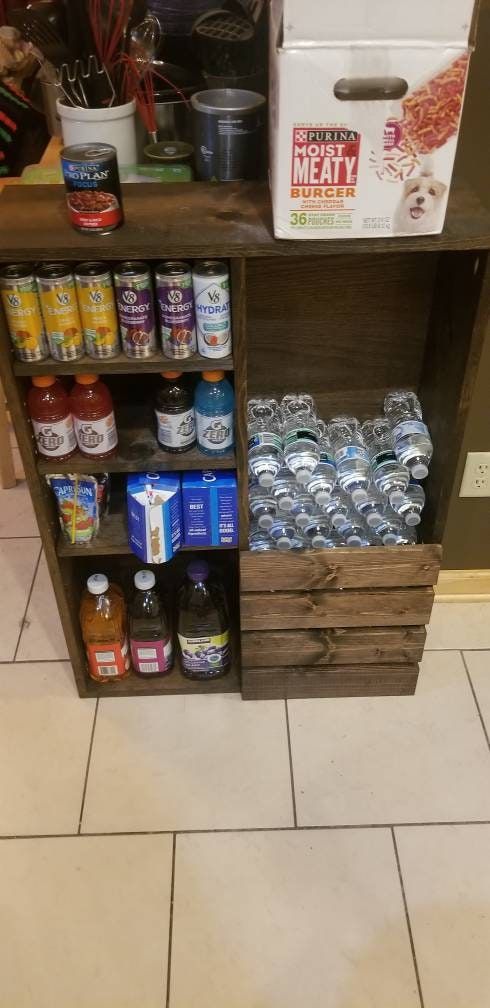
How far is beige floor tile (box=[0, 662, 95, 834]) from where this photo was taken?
1.56 meters

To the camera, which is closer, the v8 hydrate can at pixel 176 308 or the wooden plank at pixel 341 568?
the v8 hydrate can at pixel 176 308

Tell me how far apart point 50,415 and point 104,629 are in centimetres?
53

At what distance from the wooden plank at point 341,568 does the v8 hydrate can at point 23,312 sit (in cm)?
52

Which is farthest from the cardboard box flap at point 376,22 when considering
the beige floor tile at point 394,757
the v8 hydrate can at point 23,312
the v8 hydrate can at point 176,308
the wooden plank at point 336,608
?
the beige floor tile at point 394,757

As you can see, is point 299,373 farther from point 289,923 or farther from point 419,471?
point 289,923

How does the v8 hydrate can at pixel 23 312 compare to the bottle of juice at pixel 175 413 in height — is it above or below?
above

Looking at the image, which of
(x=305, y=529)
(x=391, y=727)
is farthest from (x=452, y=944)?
(x=305, y=529)

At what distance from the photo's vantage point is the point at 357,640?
5.41 feet

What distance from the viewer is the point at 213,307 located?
47.6 inches

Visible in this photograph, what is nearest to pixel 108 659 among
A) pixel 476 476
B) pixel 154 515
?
pixel 154 515

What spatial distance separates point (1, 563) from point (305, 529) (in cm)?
92

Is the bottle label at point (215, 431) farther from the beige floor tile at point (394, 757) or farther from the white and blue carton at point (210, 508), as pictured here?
the beige floor tile at point (394, 757)

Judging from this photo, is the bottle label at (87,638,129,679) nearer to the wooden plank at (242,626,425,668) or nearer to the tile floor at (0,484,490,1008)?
the tile floor at (0,484,490,1008)

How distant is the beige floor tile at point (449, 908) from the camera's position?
4.40 ft
